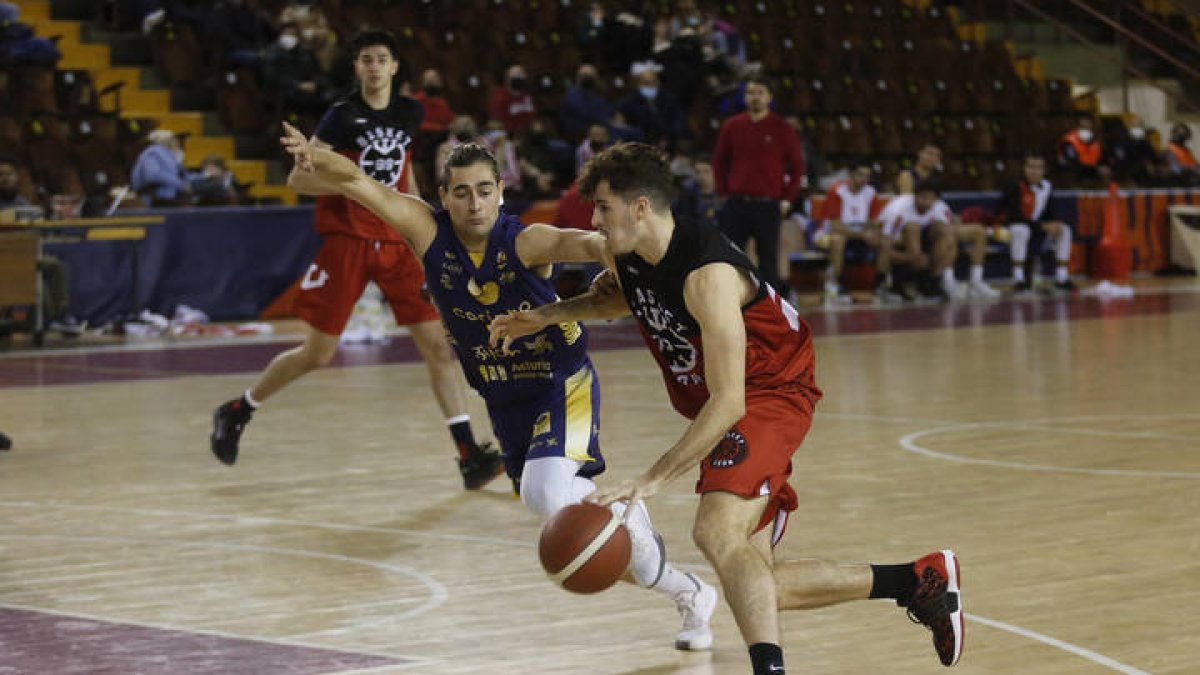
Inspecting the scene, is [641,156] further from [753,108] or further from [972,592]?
[753,108]

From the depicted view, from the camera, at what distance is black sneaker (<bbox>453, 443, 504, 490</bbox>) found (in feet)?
27.0

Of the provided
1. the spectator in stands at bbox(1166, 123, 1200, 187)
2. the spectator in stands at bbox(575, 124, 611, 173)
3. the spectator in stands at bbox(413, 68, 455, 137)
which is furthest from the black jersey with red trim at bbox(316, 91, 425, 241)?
the spectator in stands at bbox(1166, 123, 1200, 187)

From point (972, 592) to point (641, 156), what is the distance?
1991mm

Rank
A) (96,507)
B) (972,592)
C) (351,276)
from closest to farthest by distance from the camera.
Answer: (972,592)
(96,507)
(351,276)

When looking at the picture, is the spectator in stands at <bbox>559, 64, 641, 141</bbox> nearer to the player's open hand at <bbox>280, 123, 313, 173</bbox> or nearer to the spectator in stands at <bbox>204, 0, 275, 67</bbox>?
the spectator in stands at <bbox>204, 0, 275, 67</bbox>

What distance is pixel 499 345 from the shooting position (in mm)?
6051

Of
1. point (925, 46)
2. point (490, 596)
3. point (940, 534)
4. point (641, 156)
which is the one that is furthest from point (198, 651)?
point (925, 46)

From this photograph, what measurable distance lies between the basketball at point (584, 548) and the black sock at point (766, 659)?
1.23 ft

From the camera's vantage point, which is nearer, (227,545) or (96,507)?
(227,545)

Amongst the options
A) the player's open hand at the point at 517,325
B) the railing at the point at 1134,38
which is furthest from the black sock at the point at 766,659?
the railing at the point at 1134,38

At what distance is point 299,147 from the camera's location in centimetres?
606

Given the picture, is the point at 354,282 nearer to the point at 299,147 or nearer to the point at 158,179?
the point at 299,147

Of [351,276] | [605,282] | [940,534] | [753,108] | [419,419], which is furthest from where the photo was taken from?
[753,108]

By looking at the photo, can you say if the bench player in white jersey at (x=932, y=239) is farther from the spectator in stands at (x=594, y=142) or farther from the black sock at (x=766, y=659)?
the black sock at (x=766, y=659)
